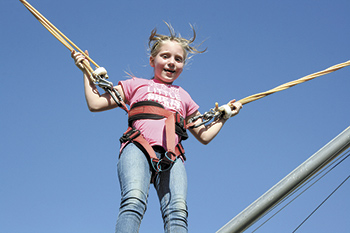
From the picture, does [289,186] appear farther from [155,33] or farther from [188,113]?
[155,33]

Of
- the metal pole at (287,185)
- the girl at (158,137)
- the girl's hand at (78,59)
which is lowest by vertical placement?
the metal pole at (287,185)

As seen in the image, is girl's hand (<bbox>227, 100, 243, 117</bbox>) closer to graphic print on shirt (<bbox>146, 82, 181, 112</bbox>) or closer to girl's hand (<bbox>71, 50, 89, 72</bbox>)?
graphic print on shirt (<bbox>146, 82, 181, 112</bbox>)

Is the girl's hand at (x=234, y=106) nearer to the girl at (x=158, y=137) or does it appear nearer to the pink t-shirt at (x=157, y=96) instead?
the girl at (x=158, y=137)

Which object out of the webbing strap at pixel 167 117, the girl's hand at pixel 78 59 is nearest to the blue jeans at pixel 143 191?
the webbing strap at pixel 167 117

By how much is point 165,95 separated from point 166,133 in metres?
0.55

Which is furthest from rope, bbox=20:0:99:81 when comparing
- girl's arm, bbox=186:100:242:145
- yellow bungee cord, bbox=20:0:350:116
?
girl's arm, bbox=186:100:242:145

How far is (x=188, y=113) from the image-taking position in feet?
14.9

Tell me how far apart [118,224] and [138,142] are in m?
0.77

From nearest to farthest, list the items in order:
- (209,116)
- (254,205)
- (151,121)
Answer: (254,205)
(151,121)
(209,116)

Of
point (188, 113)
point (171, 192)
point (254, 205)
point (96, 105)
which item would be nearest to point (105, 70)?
point (96, 105)

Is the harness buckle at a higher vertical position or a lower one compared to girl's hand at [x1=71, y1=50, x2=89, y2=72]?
lower

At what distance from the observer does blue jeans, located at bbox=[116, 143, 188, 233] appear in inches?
134

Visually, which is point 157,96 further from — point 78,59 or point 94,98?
point 78,59

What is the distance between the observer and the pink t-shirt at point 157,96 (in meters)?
4.09
